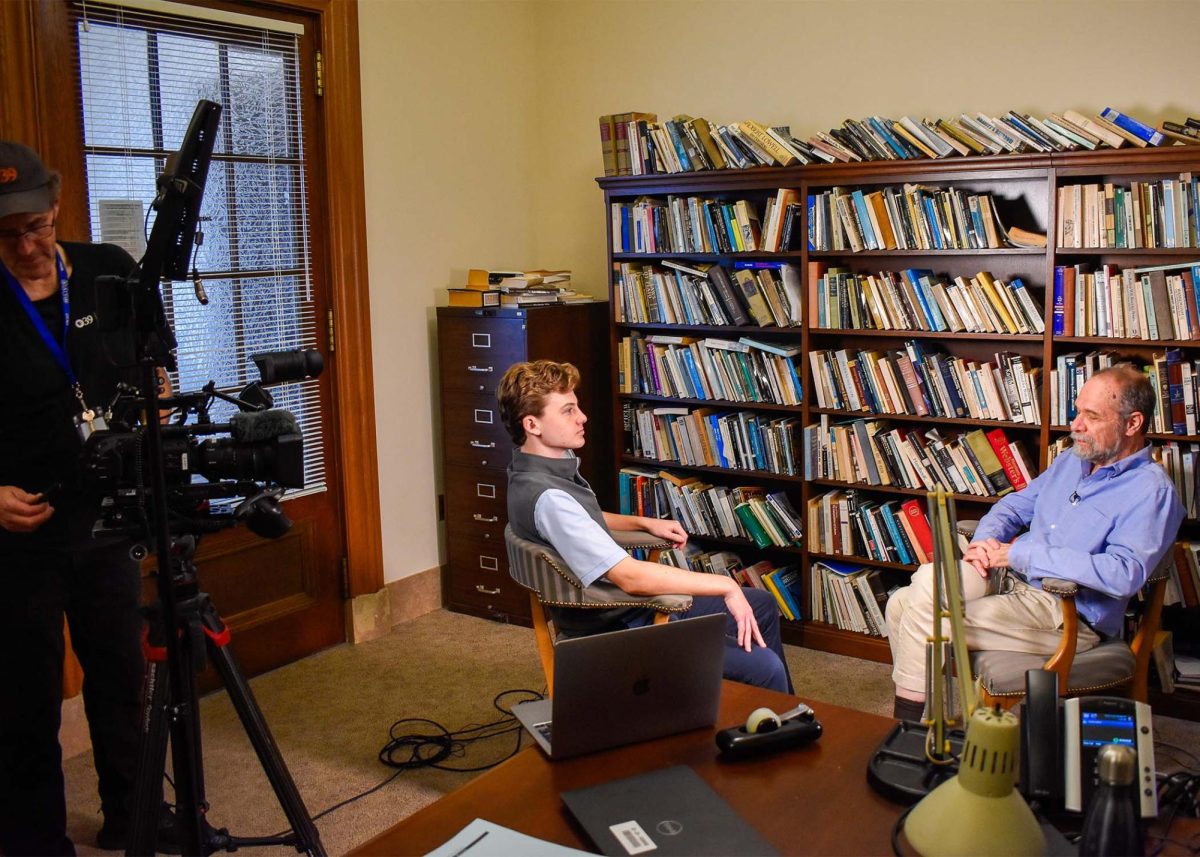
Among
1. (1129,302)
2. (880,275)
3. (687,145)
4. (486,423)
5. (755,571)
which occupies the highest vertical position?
(687,145)

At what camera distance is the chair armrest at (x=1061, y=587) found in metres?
2.79

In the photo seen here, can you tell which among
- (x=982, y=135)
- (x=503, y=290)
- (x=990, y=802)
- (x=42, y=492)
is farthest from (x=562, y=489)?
(x=982, y=135)

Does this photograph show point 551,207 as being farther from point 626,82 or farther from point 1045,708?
point 1045,708

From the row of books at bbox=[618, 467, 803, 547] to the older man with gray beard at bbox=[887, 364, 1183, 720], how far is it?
3.18 ft

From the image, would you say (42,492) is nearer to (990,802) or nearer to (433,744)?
(433,744)

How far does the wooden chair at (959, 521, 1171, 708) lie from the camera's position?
9.26 feet

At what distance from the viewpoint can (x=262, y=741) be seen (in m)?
2.20

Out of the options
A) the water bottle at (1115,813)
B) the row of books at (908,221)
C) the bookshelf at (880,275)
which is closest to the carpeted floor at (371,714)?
the bookshelf at (880,275)

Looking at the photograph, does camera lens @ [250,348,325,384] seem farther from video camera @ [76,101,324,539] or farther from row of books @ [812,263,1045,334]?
row of books @ [812,263,1045,334]

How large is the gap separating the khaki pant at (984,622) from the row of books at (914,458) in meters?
0.54

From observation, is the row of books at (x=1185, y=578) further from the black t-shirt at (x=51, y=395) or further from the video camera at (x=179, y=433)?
the black t-shirt at (x=51, y=395)

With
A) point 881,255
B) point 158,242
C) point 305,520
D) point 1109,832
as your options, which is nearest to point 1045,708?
point 1109,832

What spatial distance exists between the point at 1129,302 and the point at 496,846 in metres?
2.82

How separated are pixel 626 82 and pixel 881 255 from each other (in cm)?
149
